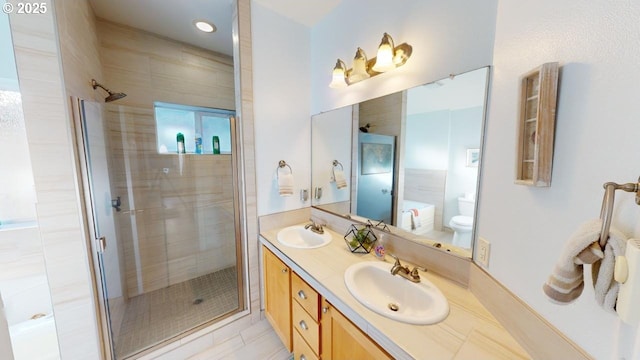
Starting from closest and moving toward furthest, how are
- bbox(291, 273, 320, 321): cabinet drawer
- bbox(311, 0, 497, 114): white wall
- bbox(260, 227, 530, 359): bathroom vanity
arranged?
bbox(260, 227, 530, 359): bathroom vanity
bbox(311, 0, 497, 114): white wall
bbox(291, 273, 320, 321): cabinet drawer

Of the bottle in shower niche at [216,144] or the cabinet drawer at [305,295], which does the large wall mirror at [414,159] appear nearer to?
the cabinet drawer at [305,295]

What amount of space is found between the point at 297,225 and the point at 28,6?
2.00 meters

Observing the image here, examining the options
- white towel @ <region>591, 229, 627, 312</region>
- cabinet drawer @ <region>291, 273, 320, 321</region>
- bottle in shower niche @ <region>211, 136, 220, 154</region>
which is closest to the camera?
white towel @ <region>591, 229, 627, 312</region>

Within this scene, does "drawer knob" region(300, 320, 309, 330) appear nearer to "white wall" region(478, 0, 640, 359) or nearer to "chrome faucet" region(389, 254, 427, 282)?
"chrome faucet" region(389, 254, 427, 282)

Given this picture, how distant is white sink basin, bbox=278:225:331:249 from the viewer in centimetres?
167

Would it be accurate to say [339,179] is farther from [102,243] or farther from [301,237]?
[102,243]

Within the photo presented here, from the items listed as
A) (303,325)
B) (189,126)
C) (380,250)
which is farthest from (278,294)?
(189,126)

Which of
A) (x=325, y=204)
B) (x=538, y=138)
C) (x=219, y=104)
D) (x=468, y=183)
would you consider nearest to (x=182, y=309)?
(x=325, y=204)

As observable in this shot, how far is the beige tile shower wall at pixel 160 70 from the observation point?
6.27 feet

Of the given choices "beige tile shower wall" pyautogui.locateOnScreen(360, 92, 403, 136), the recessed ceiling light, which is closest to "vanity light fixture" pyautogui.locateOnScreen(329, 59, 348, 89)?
"beige tile shower wall" pyautogui.locateOnScreen(360, 92, 403, 136)

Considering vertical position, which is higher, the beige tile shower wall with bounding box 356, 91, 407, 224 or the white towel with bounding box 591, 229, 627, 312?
the beige tile shower wall with bounding box 356, 91, 407, 224

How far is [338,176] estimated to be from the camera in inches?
72.5

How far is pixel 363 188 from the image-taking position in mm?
1633

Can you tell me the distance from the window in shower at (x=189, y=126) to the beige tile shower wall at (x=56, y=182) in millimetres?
1059
